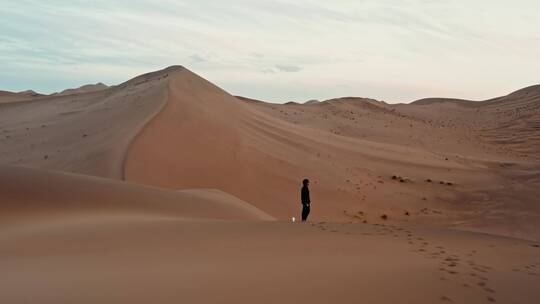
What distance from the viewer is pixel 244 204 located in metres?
13.8

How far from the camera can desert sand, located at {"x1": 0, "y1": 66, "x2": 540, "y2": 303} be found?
17.2 feet

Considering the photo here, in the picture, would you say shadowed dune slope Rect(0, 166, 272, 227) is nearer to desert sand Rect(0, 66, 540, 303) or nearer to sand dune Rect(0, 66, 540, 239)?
desert sand Rect(0, 66, 540, 303)

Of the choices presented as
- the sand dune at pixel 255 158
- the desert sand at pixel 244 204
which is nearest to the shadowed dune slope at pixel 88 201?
the desert sand at pixel 244 204

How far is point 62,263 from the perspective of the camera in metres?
5.96

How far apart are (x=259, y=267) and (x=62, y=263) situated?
1934 millimetres

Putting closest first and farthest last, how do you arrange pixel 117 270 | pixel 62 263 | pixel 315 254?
pixel 117 270 → pixel 62 263 → pixel 315 254

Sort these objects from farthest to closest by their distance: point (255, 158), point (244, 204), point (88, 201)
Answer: point (255, 158)
point (244, 204)
point (88, 201)

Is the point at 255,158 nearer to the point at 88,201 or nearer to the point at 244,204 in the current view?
the point at 244,204

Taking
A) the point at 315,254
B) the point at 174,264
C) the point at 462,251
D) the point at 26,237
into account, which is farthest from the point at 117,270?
the point at 462,251

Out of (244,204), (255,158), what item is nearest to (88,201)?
(244,204)

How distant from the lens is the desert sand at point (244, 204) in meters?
5.25

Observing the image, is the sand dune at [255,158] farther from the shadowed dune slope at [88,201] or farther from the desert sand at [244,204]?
the shadowed dune slope at [88,201]

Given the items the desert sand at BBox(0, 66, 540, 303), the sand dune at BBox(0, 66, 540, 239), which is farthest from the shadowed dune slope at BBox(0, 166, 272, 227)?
the sand dune at BBox(0, 66, 540, 239)

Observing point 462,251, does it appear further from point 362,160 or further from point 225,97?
point 225,97
